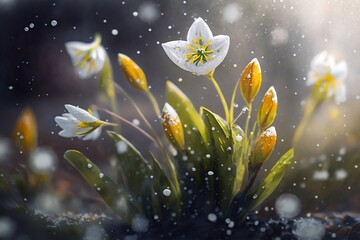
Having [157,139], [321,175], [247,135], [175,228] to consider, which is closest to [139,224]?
[175,228]

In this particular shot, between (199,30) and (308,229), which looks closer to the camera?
(199,30)

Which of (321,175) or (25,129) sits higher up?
(321,175)

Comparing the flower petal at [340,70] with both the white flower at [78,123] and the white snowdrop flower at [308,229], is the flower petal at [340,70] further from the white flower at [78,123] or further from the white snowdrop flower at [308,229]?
the white flower at [78,123]

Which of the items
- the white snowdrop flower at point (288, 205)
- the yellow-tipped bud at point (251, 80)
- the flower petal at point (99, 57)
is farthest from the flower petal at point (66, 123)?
the white snowdrop flower at point (288, 205)

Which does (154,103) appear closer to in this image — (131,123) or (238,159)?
(131,123)

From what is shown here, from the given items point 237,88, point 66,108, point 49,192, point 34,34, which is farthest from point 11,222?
point 237,88

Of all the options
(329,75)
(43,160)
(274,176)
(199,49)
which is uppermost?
(329,75)
